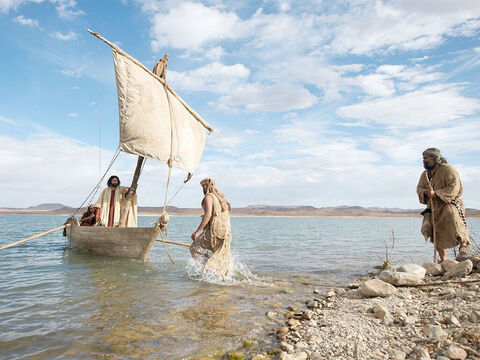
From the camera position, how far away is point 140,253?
10.3 m

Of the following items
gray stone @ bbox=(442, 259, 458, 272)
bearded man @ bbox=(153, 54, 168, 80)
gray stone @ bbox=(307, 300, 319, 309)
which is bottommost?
gray stone @ bbox=(307, 300, 319, 309)

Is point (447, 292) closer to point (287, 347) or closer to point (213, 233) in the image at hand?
point (287, 347)

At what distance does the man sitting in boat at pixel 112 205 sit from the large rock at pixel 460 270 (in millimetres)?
9463

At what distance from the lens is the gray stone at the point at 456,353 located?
2.91m

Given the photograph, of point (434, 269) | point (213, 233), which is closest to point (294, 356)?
point (213, 233)

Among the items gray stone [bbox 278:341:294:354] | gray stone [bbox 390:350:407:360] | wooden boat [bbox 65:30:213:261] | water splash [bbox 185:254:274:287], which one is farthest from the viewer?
wooden boat [bbox 65:30:213:261]

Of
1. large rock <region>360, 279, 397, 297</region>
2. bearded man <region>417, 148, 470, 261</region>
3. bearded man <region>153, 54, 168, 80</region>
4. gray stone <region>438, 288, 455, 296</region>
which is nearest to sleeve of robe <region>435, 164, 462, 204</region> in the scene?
bearded man <region>417, 148, 470, 261</region>

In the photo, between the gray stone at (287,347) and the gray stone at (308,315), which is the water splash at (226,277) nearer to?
the gray stone at (308,315)

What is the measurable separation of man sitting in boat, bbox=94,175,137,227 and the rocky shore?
7886 millimetres

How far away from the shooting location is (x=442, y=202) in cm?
723

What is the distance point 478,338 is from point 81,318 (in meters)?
5.01

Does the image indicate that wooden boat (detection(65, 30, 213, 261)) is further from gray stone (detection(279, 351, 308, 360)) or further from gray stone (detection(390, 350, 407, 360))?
gray stone (detection(390, 350, 407, 360))

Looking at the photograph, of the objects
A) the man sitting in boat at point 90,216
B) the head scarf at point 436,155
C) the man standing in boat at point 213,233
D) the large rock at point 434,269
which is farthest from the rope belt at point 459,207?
the man sitting in boat at point 90,216

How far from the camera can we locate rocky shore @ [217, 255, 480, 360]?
3271 millimetres
